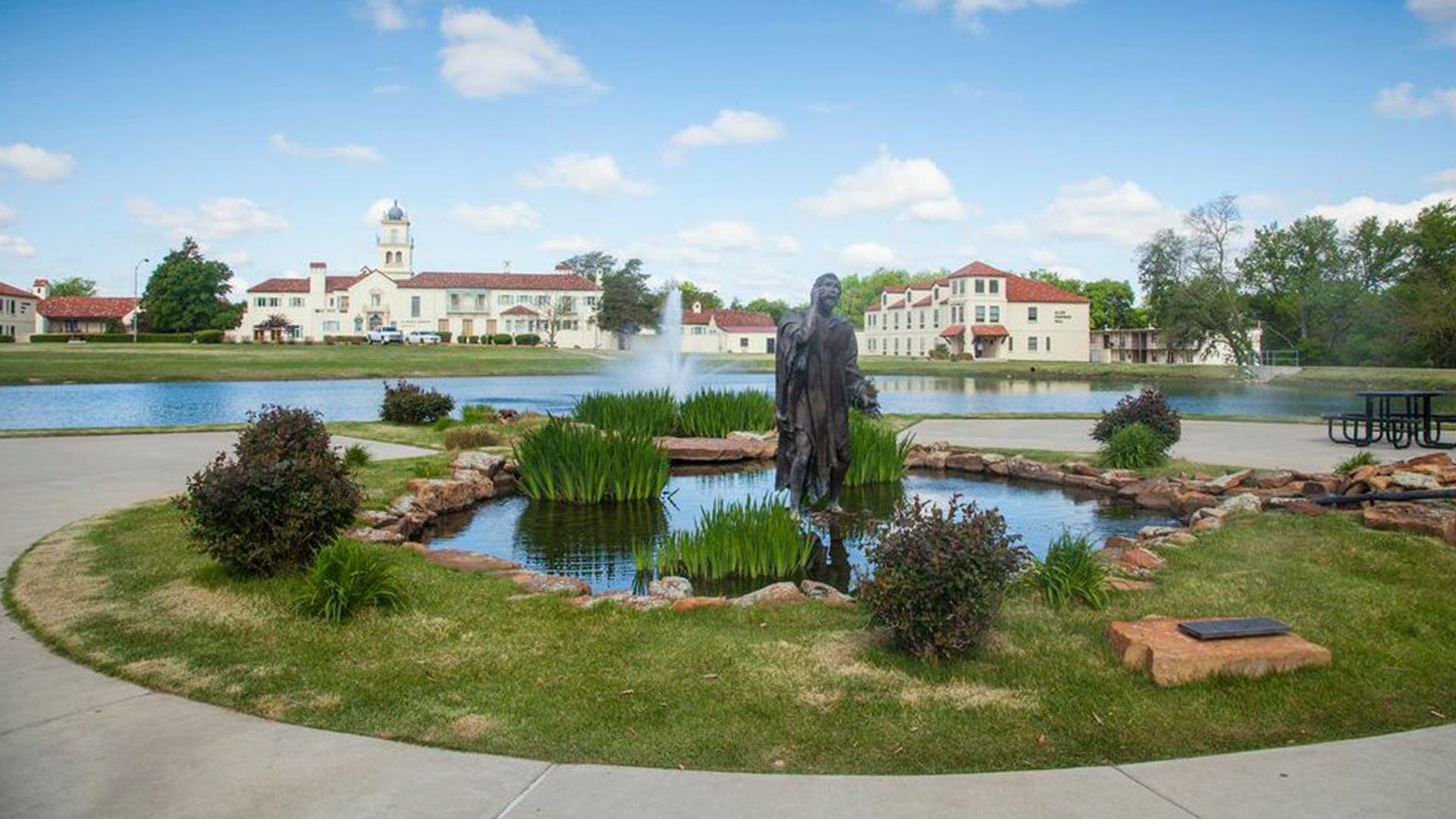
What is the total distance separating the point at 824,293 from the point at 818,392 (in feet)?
3.37

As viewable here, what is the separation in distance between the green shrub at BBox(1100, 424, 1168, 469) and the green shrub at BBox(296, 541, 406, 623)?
418 inches

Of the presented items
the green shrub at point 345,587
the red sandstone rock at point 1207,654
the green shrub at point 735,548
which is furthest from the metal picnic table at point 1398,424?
the green shrub at point 345,587

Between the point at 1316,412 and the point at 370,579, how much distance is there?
3190 cm

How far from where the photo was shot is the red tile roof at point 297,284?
10381 cm

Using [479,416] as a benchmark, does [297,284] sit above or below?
above

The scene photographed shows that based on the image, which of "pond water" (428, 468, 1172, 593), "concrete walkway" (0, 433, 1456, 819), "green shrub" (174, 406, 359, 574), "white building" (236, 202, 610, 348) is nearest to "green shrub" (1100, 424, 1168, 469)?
"pond water" (428, 468, 1172, 593)

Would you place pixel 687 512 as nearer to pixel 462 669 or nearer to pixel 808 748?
pixel 462 669

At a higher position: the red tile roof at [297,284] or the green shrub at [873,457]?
the red tile roof at [297,284]

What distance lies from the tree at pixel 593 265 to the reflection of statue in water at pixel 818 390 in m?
106

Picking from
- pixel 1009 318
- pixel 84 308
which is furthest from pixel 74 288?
pixel 1009 318

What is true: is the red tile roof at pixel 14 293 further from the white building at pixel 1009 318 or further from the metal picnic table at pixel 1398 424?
the metal picnic table at pixel 1398 424

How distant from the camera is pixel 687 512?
11.7m

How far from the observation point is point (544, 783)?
4043 mm

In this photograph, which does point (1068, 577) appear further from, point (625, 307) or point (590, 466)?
point (625, 307)
